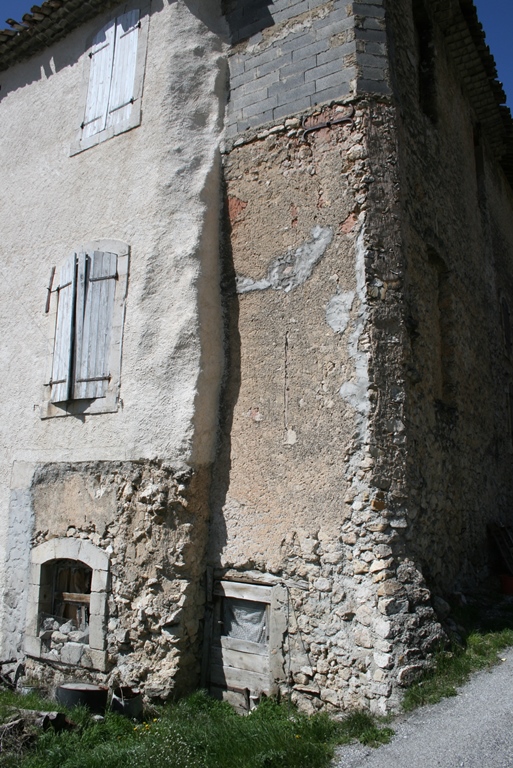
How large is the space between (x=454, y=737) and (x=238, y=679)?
2.28 m

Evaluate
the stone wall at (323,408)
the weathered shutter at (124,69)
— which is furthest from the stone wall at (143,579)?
the weathered shutter at (124,69)

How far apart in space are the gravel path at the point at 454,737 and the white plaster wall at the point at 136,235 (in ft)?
9.73

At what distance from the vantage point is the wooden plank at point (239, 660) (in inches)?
234

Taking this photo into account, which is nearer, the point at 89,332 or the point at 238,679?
the point at 238,679

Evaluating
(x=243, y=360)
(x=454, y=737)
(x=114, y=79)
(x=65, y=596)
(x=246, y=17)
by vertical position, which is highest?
(x=246, y=17)

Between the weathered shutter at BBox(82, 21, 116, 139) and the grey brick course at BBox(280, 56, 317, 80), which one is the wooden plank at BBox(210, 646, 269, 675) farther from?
the weathered shutter at BBox(82, 21, 116, 139)

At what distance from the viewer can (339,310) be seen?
6.09 m

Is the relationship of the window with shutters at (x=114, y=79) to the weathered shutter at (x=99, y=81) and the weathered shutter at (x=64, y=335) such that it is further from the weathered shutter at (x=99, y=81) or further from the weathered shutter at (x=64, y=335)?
the weathered shutter at (x=64, y=335)

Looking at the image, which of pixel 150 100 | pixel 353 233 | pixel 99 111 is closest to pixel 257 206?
pixel 353 233

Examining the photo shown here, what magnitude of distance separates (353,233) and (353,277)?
443 millimetres

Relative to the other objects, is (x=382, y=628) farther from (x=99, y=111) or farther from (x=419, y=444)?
(x=99, y=111)

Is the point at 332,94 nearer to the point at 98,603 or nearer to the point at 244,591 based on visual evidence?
the point at 244,591

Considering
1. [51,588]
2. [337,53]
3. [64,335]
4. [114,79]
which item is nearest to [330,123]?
[337,53]

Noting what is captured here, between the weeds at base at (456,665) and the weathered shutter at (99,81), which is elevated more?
the weathered shutter at (99,81)
